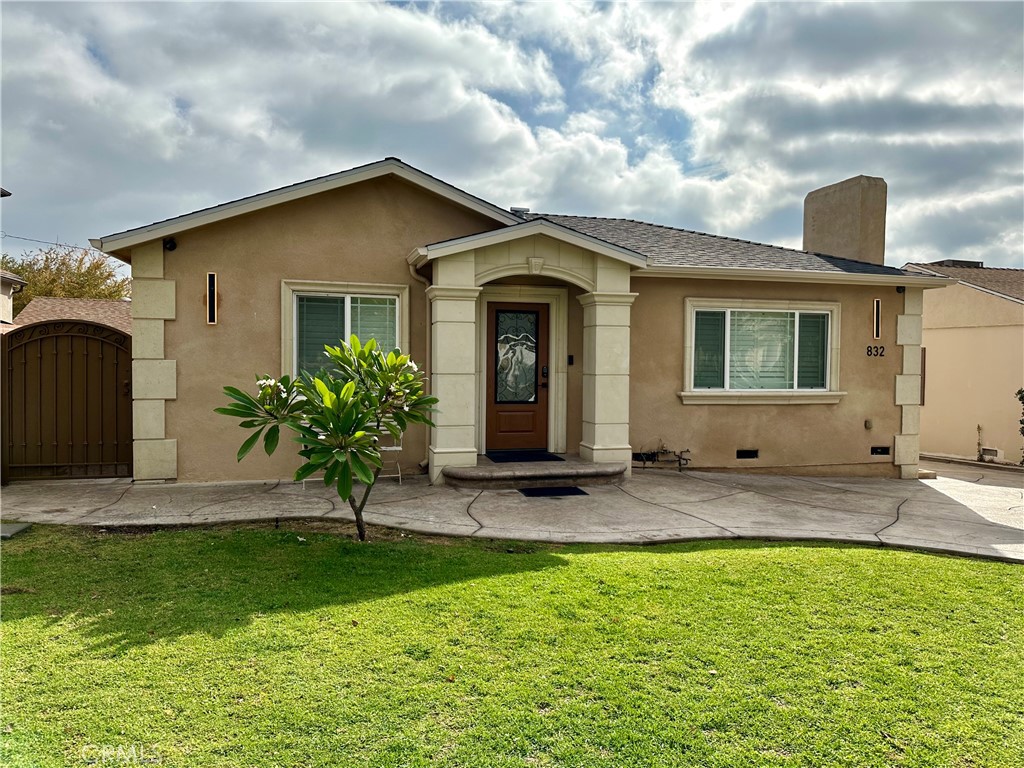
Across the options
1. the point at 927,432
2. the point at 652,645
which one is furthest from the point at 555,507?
the point at 927,432

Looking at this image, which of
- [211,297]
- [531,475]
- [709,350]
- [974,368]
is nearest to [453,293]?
[531,475]

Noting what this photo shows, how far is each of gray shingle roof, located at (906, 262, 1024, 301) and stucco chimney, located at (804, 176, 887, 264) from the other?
5.45 metres

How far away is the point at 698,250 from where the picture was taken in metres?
10.3

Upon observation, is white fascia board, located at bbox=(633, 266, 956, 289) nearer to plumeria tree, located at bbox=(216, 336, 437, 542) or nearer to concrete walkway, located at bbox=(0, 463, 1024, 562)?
concrete walkway, located at bbox=(0, 463, 1024, 562)

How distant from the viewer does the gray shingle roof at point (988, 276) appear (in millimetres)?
15070

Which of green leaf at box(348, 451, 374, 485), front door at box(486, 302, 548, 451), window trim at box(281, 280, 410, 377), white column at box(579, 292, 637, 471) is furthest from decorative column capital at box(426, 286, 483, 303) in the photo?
green leaf at box(348, 451, 374, 485)

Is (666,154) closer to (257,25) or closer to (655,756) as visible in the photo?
(257,25)

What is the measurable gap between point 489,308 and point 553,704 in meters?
6.98

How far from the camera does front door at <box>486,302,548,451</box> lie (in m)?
9.46

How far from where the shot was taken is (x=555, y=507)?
705 centimetres

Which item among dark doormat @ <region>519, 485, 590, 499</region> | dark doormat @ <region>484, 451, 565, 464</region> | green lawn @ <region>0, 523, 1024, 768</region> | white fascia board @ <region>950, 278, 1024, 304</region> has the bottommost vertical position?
green lawn @ <region>0, 523, 1024, 768</region>

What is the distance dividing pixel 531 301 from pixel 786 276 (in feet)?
13.3

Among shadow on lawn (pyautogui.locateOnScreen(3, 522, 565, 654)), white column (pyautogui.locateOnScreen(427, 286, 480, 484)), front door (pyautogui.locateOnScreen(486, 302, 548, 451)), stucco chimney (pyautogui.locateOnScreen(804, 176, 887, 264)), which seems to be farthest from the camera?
stucco chimney (pyautogui.locateOnScreen(804, 176, 887, 264))

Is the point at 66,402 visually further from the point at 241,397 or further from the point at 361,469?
the point at 361,469
